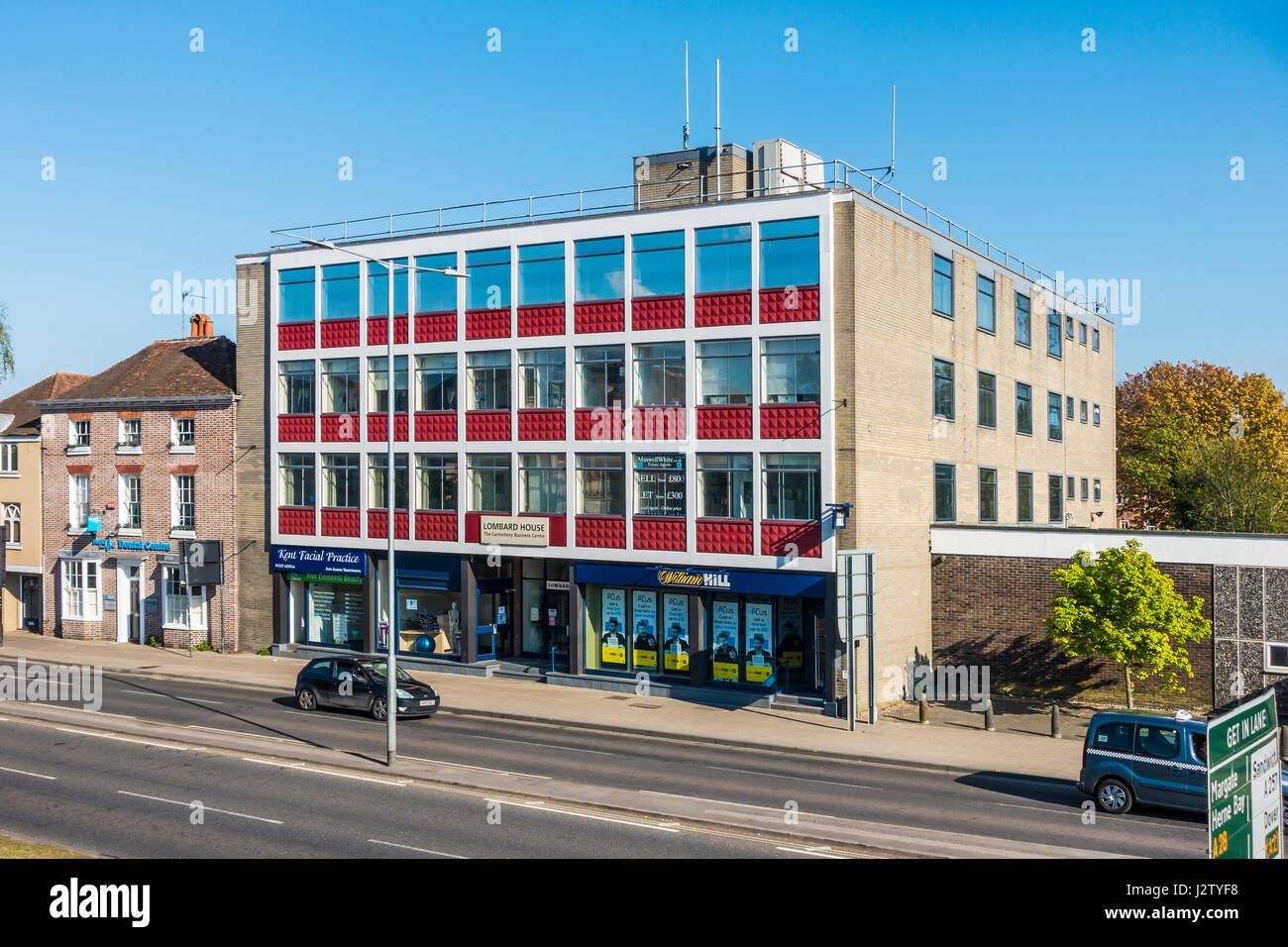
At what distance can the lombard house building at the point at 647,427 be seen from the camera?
3278 cm

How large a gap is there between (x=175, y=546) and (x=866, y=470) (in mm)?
29026

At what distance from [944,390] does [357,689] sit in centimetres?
2159

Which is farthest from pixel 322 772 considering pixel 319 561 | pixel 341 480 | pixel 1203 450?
pixel 1203 450

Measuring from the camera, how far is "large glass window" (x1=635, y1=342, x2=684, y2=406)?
1366 inches

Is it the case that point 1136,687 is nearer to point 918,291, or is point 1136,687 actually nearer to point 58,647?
point 918,291

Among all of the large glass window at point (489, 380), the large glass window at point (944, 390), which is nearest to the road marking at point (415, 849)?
the large glass window at point (489, 380)

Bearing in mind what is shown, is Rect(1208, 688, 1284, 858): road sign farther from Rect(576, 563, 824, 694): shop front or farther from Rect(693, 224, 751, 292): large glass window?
Rect(693, 224, 751, 292): large glass window

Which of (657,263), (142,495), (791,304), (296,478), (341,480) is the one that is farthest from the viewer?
(142,495)

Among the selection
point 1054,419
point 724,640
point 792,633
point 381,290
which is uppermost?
point 381,290

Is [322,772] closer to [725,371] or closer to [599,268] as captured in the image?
[725,371]

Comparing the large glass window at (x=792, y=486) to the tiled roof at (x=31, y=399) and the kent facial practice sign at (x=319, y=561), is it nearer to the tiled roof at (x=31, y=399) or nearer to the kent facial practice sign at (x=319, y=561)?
the kent facial practice sign at (x=319, y=561)

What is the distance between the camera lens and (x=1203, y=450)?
53844 millimetres

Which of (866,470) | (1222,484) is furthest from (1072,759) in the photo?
(1222,484)

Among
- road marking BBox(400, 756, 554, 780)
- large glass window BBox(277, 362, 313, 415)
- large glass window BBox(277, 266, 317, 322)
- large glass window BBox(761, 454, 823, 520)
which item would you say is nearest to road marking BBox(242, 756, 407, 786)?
road marking BBox(400, 756, 554, 780)
